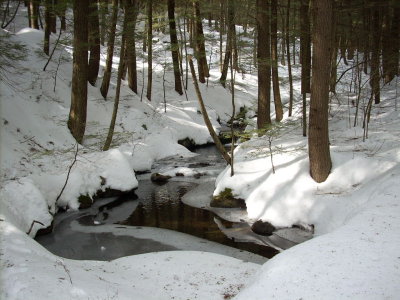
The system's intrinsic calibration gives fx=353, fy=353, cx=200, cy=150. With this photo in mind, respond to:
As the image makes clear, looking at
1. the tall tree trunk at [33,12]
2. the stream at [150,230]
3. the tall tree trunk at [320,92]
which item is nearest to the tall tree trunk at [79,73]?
the stream at [150,230]

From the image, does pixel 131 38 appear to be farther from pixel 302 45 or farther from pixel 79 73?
pixel 302 45

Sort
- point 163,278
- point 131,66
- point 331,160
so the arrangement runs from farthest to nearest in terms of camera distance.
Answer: point 131,66 < point 331,160 < point 163,278

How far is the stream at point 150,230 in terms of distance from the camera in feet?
28.3

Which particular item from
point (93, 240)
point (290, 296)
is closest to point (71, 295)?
point (290, 296)

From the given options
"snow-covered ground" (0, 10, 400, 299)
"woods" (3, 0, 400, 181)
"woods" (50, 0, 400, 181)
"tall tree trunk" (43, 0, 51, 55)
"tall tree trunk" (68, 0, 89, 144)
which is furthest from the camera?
"tall tree trunk" (43, 0, 51, 55)

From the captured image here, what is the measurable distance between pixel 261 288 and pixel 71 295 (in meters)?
2.60

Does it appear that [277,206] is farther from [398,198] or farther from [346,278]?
[346,278]

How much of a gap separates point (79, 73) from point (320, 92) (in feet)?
30.0

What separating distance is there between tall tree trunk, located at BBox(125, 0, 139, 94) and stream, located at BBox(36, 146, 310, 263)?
6.02 m

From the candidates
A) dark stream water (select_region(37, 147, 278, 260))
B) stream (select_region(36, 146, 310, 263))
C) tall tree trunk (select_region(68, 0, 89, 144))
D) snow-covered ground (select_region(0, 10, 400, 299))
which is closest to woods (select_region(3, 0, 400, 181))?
tall tree trunk (select_region(68, 0, 89, 144))

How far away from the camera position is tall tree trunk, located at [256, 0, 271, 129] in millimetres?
12766

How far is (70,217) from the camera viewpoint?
423 inches

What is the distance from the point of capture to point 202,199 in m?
12.1

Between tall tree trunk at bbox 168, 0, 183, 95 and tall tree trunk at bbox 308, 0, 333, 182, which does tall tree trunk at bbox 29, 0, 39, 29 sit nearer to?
tall tree trunk at bbox 168, 0, 183, 95
